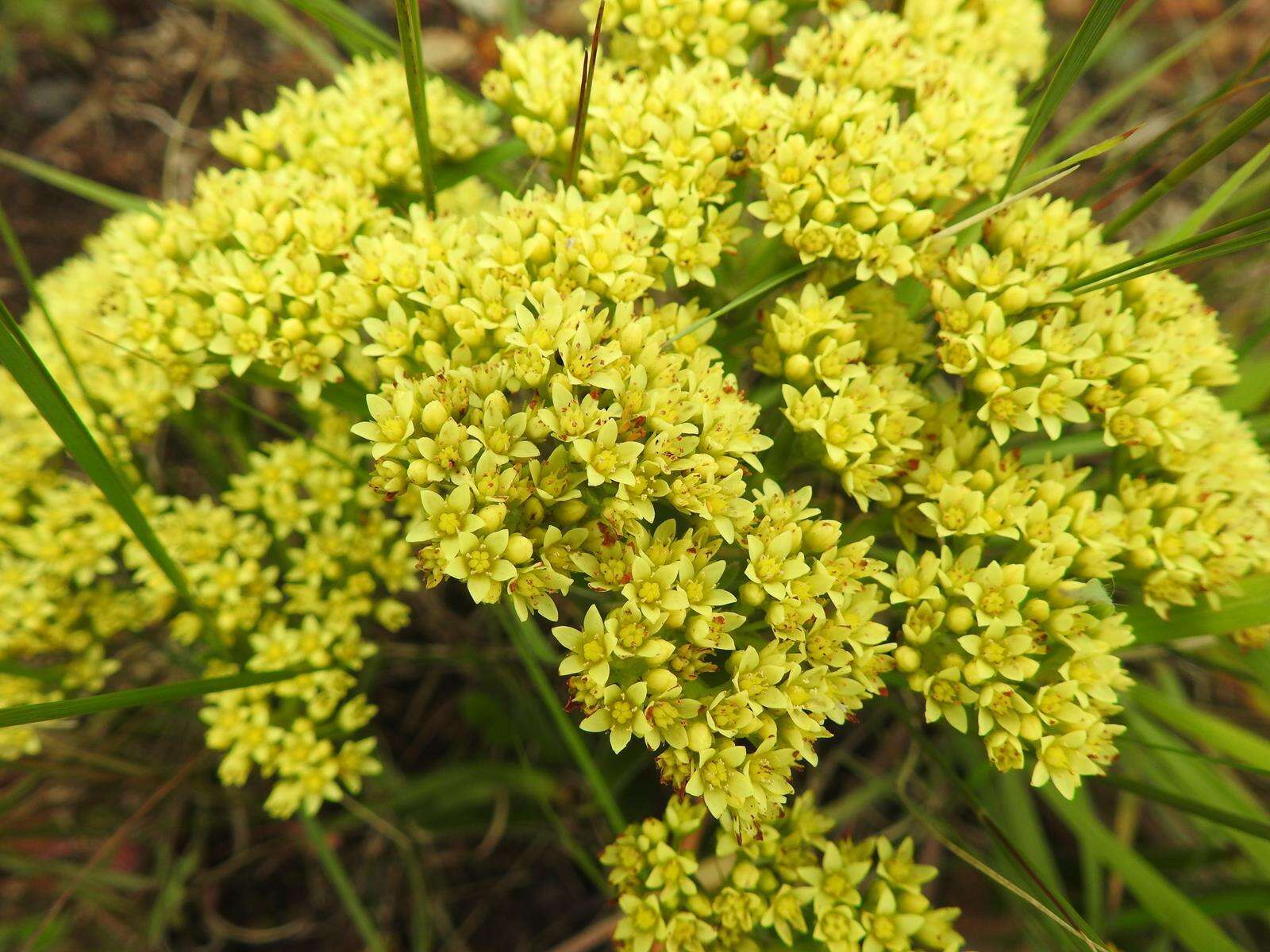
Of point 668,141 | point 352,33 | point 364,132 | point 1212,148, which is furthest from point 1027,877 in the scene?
point 352,33

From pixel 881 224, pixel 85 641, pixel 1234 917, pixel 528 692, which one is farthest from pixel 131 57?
pixel 1234 917

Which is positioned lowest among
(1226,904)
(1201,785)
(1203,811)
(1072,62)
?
(1226,904)

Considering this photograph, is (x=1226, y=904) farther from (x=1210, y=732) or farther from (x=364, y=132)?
(x=364, y=132)

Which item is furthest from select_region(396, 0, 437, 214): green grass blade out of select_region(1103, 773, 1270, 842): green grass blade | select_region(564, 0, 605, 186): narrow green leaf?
select_region(1103, 773, 1270, 842): green grass blade

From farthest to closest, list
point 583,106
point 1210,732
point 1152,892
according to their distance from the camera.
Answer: point 1152,892
point 1210,732
point 583,106

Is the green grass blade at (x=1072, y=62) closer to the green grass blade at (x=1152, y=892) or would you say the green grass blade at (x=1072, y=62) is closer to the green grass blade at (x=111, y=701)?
the green grass blade at (x=1152, y=892)

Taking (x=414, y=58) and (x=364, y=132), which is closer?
(x=414, y=58)
